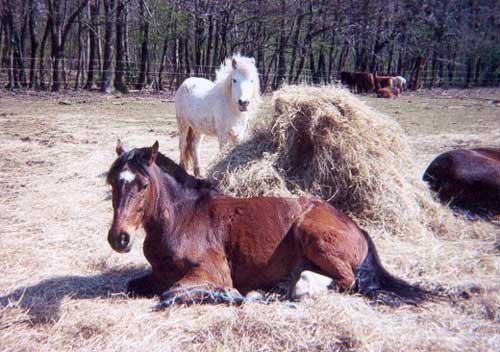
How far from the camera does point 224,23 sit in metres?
27.4

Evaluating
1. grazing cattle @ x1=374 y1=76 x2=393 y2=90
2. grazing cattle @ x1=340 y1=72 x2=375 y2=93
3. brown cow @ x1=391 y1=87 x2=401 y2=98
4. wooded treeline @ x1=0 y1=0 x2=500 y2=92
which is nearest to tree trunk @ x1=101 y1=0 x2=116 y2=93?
wooded treeline @ x1=0 y1=0 x2=500 y2=92

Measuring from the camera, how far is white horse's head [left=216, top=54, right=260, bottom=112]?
22.3 ft

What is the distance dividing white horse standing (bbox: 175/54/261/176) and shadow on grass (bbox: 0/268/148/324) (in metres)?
2.98

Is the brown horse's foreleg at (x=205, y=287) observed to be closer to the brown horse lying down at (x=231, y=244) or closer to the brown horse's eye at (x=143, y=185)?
the brown horse lying down at (x=231, y=244)

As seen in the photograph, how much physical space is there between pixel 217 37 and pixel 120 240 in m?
27.4

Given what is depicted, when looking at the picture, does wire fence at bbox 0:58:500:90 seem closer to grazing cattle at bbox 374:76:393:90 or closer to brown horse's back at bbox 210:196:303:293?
grazing cattle at bbox 374:76:393:90

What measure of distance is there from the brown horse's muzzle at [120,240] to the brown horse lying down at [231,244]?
20 centimetres

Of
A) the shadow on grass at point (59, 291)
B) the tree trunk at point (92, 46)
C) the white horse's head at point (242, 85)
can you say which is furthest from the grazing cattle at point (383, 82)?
the shadow on grass at point (59, 291)

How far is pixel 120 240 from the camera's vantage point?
313 centimetres

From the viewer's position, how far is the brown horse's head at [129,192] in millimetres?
3148

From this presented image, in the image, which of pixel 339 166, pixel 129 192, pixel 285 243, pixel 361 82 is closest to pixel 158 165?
pixel 129 192

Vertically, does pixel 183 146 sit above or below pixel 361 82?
below

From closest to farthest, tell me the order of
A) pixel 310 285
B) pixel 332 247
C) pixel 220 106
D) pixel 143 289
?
pixel 310 285 < pixel 332 247 < pixel 143 289 < pixel 220 106

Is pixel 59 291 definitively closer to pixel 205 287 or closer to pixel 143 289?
pixel 143 289
